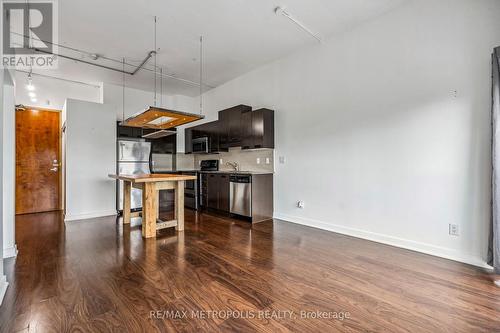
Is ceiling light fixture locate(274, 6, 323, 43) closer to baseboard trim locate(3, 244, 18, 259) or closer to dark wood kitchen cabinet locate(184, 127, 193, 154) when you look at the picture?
dark wood kitchen cabinet locate(184, 127, 193, 154)

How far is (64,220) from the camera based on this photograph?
457 cm

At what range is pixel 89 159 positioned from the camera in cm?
488

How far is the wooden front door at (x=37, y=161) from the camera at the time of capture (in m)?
5.29

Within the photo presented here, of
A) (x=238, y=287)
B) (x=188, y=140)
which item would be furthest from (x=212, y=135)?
(x=238, y=287)

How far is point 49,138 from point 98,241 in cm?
387

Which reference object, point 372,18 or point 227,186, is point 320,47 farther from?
point 227,186

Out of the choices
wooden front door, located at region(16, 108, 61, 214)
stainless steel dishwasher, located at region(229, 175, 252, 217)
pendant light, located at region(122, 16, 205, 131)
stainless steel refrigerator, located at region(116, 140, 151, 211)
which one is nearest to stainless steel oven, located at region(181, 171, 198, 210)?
stainless steel refrigerator, located at region(116, 140, 151, 211)

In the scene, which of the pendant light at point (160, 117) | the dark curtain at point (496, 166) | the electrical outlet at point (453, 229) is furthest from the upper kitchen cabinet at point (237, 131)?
the dark curtain at point (496, 166)

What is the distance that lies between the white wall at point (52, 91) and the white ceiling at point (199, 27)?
867mm

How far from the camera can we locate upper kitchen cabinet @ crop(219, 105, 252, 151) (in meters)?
5.03

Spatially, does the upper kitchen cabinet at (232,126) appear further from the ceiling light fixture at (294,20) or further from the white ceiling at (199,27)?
the ceiling light fixture at (294,20)

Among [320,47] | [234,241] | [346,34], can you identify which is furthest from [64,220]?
[346,34]

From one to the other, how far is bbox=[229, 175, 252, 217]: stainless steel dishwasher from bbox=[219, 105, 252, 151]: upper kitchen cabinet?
0.86m

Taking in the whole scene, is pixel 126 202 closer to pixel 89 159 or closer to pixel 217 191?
pixel 89 159
